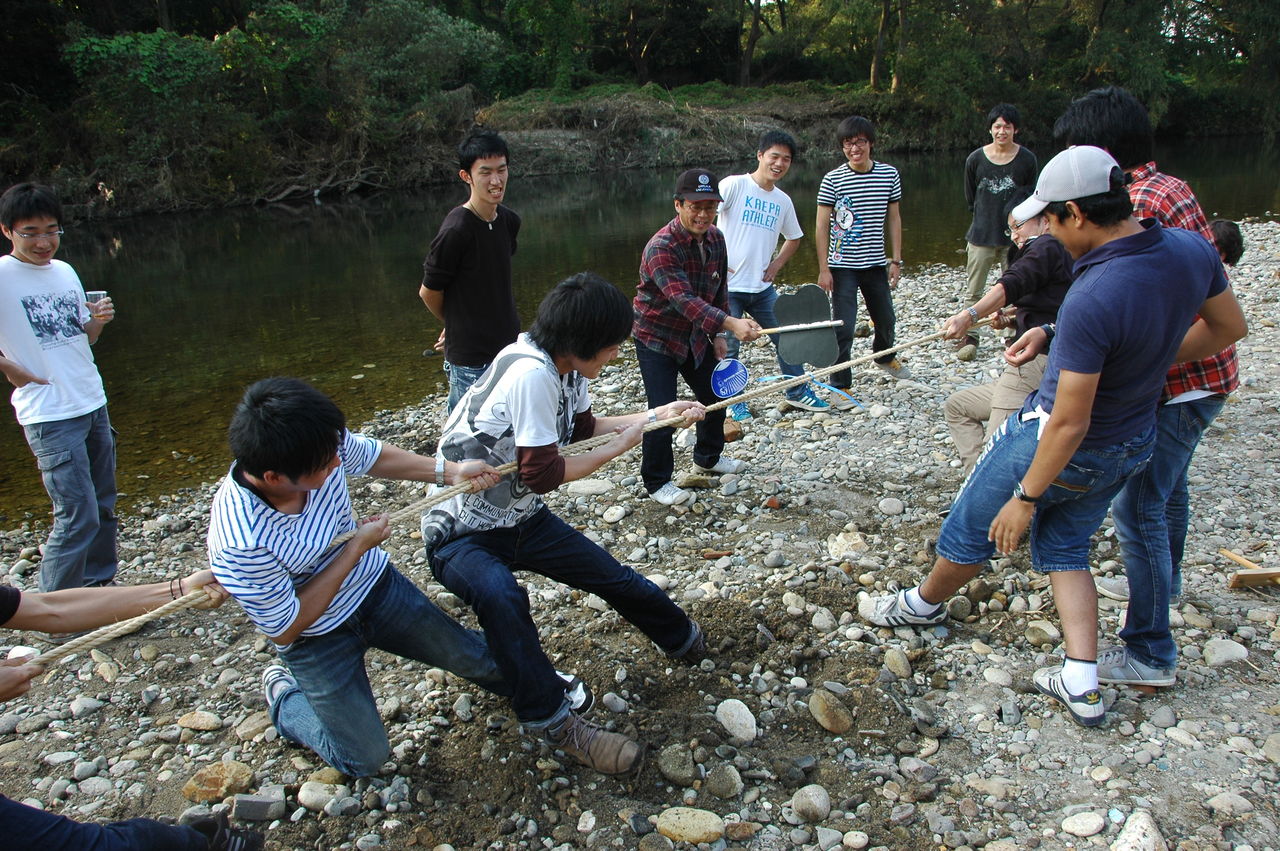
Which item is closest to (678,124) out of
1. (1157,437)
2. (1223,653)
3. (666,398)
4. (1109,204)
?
(666,398)

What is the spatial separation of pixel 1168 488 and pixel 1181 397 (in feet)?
1.21

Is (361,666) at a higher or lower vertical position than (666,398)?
lower

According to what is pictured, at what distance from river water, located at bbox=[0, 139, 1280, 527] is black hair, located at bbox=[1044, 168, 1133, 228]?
722 centimetres

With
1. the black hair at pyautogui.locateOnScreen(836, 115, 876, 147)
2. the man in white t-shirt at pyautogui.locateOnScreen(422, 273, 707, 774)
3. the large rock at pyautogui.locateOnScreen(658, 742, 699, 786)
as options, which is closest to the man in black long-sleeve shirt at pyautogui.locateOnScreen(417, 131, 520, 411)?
the man in white t-shirt at pyautogui.locateOnScreen(422, 273, 707, 774)

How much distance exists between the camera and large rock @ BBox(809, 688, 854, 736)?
134 inches

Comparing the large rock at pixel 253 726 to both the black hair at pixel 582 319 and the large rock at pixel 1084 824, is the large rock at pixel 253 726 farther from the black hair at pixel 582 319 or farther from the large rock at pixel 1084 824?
the large rock at pixel 1084 824

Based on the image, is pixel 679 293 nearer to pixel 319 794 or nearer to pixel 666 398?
pixel 666 398

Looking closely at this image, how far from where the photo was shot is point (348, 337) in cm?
1217

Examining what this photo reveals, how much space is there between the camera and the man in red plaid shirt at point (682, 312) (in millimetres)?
5121

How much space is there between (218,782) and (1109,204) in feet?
12.7

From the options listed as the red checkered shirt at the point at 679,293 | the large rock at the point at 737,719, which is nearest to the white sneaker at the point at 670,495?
the red checkered shirt at the point at 679,293

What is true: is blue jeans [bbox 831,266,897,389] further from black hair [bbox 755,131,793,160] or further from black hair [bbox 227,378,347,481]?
black hair [bbox 227,378,347,481]

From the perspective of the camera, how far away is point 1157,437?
340 centimetres

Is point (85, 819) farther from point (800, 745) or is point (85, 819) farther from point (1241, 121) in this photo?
point (1241, 121)
